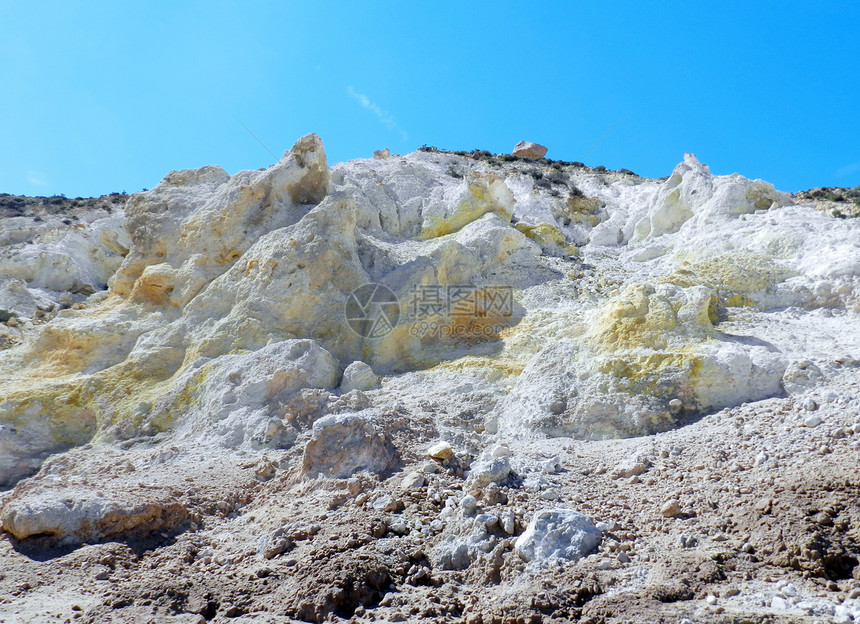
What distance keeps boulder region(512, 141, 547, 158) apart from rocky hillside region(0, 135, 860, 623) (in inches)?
556

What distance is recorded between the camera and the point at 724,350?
7.00 m

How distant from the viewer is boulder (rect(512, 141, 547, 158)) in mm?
27750

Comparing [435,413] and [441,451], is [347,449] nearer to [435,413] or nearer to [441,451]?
[441,451]

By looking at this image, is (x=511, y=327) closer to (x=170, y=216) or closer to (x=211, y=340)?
(x=211, y=340)

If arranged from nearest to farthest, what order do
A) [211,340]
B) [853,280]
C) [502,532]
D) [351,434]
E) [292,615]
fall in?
1. [292,615]
2. [502,532]
3. [351,434]
4. [853,280]
5. [211,340]

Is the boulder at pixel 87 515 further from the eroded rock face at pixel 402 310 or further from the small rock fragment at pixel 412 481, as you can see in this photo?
the small rock fragment at pixel 412 481

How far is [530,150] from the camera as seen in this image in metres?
27.8

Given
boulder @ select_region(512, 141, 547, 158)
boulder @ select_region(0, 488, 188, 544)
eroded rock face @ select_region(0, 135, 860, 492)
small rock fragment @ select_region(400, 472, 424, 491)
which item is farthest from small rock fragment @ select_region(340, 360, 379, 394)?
boulder @ select_region(512, 141, 547, 158)

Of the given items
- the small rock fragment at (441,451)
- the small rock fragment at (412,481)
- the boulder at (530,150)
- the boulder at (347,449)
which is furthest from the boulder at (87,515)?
the boulder at (530,150)

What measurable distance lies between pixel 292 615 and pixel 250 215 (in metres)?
8.28

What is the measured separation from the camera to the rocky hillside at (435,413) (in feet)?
14.6

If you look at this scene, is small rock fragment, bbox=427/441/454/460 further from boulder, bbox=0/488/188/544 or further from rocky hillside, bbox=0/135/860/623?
boulder, bbox=0/488/188/544

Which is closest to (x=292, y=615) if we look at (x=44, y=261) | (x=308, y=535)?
(x=308, y=535)

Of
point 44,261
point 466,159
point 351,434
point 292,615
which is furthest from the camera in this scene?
point 466,159
